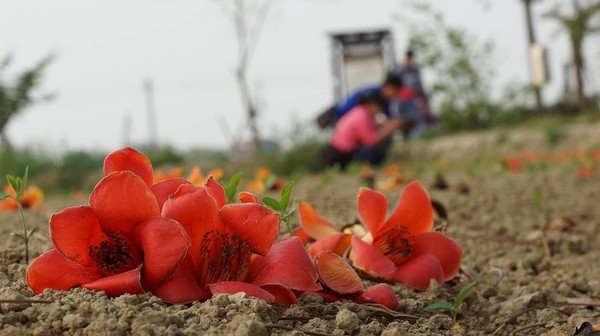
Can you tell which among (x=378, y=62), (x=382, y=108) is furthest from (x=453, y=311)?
(x=378, y=62)

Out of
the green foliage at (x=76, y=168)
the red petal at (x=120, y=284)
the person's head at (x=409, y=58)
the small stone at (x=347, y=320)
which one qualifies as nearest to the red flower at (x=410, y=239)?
the small stone at (x=347, y=320)

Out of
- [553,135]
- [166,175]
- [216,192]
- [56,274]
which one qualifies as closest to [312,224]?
[216,192]

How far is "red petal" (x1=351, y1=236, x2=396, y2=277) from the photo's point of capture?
1730mm

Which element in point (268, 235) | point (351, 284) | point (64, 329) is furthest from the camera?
point (351, 284)

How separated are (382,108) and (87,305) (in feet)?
35.9

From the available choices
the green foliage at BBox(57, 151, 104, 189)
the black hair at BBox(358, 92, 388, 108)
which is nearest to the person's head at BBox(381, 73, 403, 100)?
the black hair at BBox(358, 92, 388, 108)

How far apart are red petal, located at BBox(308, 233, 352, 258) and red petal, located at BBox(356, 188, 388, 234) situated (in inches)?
4.1

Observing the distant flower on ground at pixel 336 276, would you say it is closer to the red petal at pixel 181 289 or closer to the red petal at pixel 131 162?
the red petal at pixel 181 289

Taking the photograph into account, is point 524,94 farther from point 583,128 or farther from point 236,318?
point 236,318

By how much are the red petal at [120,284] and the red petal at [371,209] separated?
1.98ft

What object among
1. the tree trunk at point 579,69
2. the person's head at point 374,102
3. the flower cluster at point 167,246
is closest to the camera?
the flower cluster at point 167,246

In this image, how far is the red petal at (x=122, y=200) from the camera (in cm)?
135

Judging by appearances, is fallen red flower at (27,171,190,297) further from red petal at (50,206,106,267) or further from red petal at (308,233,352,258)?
red petal at (308,233,352,258)

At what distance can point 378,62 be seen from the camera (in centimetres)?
2167
